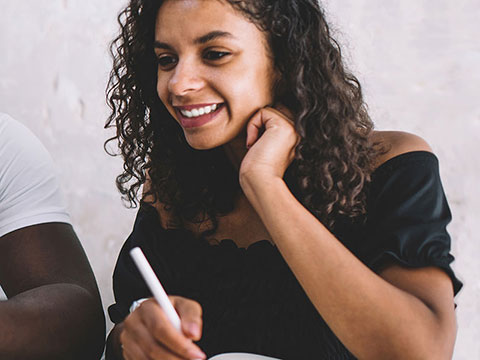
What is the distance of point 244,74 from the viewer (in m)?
1.25

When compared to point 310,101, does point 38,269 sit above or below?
below

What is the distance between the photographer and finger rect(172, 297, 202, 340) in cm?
86

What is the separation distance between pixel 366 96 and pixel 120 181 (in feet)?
2.51

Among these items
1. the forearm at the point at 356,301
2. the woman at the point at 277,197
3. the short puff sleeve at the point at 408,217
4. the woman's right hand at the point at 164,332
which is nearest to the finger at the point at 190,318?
the woman's right hand at the point at 164,332

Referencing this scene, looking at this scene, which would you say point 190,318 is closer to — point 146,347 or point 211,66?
point 146,347

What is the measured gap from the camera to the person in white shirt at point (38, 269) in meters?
1.26

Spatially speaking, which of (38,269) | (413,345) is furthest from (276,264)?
(38,269)

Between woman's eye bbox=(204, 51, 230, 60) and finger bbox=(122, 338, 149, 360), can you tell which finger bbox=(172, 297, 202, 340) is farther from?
woman's eye bbox=(204, 51, 230, 60)

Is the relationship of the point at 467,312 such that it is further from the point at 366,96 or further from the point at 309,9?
the point at 309,9

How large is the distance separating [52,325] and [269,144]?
21.1 inches

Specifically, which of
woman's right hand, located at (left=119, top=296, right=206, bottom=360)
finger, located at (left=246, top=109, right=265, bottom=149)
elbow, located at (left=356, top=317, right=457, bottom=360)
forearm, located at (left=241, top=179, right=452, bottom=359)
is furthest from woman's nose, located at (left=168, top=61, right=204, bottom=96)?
elbow, located at (left=356, top=317, right=457, bottom=360)

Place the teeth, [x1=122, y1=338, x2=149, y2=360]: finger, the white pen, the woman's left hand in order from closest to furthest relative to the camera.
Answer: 1. the white pen
2. [x1=122, y1=338, x2=149, y2=360]: finger
3. the woman's left hand
4. the teeth

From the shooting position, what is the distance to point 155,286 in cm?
83

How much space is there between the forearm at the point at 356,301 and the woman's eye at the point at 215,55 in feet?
1.13
